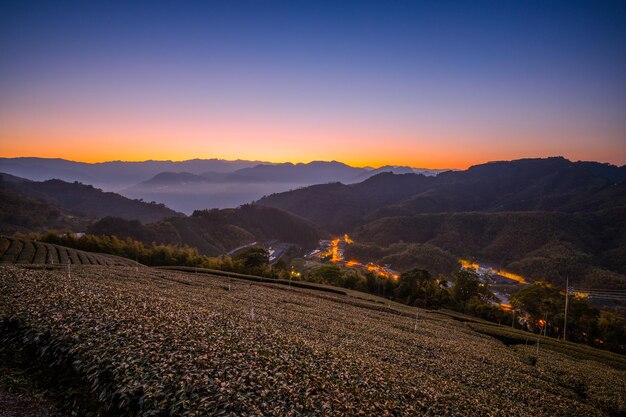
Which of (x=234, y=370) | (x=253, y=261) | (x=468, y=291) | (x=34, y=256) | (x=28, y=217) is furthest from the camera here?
(x=28, y=217)

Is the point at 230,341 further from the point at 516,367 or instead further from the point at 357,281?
the point at 357,281

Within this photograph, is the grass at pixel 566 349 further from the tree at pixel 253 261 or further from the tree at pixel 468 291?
the tree at pixel 253 261

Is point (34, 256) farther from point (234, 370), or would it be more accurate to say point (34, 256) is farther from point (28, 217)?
point (28, 217)

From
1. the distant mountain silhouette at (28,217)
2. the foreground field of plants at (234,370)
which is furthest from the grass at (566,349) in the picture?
the distant mountain silhouette at (28,217)

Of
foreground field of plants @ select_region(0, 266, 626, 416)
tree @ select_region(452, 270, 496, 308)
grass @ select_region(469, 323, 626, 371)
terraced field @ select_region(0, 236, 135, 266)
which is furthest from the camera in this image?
tree @ select_region(452, 270, 496, 308)

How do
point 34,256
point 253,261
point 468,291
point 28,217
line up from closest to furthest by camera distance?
point 34,256
point 468,291
point 253,261
point 28,217

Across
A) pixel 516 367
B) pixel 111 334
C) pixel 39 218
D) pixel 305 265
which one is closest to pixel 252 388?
pixel 111 334

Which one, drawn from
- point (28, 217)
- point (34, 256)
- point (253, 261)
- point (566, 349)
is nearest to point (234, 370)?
point (566, 349)

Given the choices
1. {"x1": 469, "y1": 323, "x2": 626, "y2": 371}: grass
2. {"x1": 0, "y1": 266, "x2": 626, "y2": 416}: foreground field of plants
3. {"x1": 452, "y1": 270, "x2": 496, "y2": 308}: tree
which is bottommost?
{"x1": 452, "y1": 270, "x2": 496, "y2": 308}: tree

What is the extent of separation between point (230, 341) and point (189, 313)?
271 inches

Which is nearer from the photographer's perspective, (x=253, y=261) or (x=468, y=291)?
(x=468, y=291)

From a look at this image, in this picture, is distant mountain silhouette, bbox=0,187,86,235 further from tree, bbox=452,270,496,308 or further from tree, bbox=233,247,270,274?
tree, bbox=452,270,496,308

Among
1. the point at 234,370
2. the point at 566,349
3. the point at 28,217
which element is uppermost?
the point at 234,370

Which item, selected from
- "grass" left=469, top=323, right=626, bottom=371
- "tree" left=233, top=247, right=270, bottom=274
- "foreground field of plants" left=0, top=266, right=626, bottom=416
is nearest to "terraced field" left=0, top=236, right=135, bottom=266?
"foreground field of plants" left=0, top=266, right=626, bottom=416
